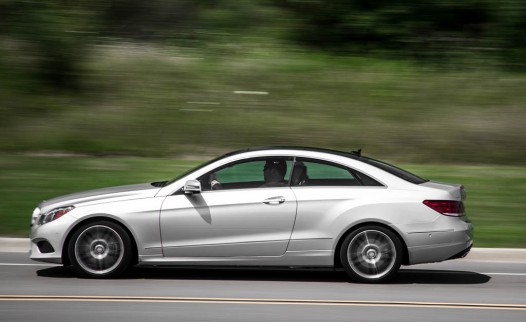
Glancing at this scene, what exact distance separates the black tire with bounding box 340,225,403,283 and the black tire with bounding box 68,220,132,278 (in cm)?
213

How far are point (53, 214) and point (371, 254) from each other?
10.3ft

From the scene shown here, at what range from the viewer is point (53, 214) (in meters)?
8.81

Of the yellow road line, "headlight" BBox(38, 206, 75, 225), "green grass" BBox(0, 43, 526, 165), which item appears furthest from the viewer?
"green grass" BBox(0, 43, 526, 165)

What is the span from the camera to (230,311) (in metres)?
7.34

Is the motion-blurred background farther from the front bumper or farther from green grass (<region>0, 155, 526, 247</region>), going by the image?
the front bumper

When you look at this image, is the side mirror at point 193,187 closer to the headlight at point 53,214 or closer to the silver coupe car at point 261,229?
the silver coupe car at point 261,229

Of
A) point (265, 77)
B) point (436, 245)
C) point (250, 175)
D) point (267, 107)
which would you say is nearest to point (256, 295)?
point (250, 175)

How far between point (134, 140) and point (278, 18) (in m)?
7.06

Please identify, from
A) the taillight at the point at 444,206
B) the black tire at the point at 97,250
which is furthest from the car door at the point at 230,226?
the taillight at the point at 444,206

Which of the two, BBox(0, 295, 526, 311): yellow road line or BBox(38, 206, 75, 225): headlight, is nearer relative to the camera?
BBox(0, 295, 526, 311): yellow road line

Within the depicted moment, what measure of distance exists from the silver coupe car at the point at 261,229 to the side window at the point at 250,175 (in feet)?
0.28

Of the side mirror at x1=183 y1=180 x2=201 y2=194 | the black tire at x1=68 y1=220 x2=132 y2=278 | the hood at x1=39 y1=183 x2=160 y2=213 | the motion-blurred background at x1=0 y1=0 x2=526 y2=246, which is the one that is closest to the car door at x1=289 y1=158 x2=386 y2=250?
the side mirror at x1=183 y1=180 x2=201 y2=194

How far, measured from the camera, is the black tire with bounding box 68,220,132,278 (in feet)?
28.6

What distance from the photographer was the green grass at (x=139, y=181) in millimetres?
12531
